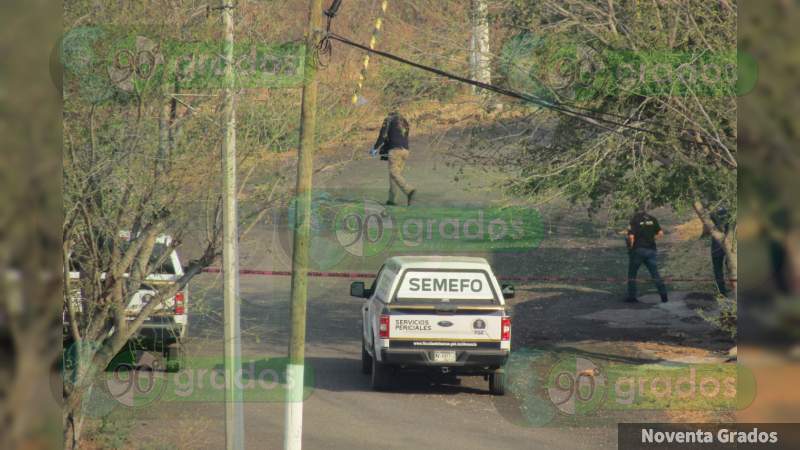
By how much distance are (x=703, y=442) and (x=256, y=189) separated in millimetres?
6481

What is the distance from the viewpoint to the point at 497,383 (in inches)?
575

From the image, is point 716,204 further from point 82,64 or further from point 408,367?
point 82,64

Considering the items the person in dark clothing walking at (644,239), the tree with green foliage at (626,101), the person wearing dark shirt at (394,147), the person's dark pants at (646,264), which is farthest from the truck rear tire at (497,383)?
the person's dark pants at (646,264)

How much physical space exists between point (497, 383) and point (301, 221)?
4.94 m

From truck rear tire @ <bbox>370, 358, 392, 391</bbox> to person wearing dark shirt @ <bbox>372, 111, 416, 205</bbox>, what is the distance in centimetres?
371

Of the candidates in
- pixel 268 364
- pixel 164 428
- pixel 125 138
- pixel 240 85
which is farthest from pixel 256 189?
pixel 268 364

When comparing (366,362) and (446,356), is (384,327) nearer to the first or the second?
(446,356)

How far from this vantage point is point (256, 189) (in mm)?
11352

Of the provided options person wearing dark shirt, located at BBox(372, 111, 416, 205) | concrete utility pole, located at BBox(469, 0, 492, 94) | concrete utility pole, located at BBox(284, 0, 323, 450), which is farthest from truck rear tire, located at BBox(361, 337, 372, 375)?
concrete utility pole, located at BBox(469, 0, 492, 94)

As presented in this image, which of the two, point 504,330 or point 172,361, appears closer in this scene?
point 504,330

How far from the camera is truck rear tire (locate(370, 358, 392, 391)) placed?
1432cm

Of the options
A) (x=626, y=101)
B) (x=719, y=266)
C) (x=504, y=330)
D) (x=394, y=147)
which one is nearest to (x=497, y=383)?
(x=504, y=330)

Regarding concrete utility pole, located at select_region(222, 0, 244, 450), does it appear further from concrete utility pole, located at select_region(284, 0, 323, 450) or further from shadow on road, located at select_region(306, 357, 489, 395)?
shadow on road, located at select_region(306, 357, 489, 395)

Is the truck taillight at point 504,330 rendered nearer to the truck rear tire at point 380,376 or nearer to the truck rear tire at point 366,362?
the truck rear tire at point 380,376
